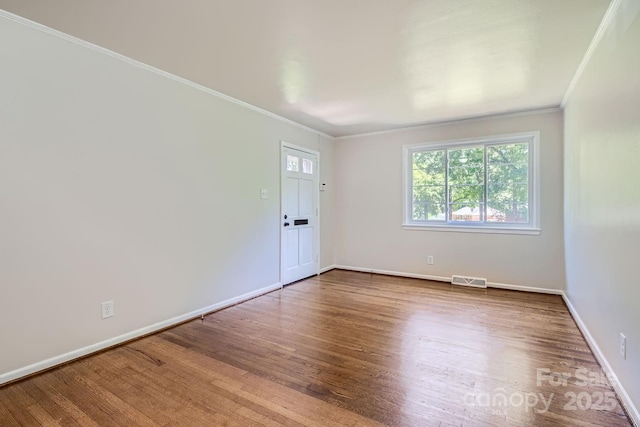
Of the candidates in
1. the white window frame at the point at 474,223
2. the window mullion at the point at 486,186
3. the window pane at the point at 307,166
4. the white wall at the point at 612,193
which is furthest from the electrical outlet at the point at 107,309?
the window mullion at the point at 486,186

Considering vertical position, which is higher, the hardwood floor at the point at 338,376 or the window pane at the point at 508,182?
the window pane at the point at 508,182

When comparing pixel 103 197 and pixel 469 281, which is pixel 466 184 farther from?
pixel 103 197

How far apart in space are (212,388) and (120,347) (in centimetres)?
113

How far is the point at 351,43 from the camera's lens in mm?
2486

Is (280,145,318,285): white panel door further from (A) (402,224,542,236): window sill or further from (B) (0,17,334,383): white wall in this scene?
(A) (402,224,542,236): window sill

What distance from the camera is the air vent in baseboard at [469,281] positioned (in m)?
4.59

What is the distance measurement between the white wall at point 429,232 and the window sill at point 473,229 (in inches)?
2.2

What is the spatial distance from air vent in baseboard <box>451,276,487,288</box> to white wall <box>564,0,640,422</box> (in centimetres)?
140

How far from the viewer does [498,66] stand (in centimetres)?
289

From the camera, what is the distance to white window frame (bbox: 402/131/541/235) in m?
4.27

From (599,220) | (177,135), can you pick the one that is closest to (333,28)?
(177,135)

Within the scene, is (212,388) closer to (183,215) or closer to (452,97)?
(183,215)

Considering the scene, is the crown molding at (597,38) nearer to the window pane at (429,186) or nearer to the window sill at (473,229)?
the window sill at (473,229)

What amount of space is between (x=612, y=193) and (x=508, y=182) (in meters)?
2.53
